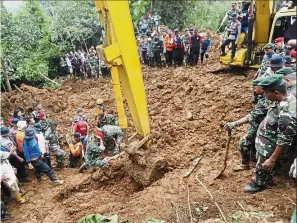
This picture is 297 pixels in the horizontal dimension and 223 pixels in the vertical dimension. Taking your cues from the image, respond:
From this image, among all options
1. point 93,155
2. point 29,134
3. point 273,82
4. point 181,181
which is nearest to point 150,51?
point 93,155

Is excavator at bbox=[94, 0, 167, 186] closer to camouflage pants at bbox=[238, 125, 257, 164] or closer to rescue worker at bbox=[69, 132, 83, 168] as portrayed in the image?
camouflage pants at bbox=[238, 125, 257, 164]

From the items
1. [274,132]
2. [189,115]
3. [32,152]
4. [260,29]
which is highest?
[260,29]

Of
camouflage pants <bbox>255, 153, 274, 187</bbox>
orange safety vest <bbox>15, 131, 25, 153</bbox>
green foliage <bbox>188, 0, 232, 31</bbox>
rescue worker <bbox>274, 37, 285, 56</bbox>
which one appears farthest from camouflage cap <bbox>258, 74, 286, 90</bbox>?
green foliage <bbox>188, 0, 232, 31</bbox>

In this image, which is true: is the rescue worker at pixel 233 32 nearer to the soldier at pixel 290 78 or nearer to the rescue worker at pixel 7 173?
the soldier at pixel 290 78

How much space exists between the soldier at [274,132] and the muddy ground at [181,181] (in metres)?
0.22

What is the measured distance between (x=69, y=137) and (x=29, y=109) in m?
3.16

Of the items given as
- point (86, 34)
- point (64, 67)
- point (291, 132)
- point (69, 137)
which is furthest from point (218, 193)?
point (86, 34)

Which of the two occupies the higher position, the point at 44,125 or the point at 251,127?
the point at 251,127

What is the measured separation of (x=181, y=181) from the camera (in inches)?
201

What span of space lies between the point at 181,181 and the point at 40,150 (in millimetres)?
3274

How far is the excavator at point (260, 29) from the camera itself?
27.1 feet

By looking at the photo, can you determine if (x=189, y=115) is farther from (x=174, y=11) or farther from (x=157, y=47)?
(x=174, y=11)

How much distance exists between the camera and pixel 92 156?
635 centimetres

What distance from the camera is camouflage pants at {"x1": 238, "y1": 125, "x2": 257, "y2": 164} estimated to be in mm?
4605
